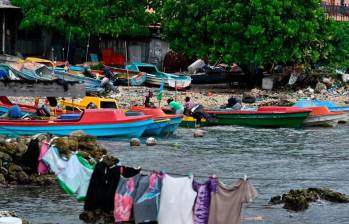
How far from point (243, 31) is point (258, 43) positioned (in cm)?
117

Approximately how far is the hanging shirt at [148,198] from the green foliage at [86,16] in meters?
40.5

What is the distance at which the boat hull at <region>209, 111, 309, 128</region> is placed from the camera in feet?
140

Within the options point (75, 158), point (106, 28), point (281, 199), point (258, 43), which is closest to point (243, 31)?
point (258, 43)

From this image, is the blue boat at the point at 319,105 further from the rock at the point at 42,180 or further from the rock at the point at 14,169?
the rock at the point at 14,169

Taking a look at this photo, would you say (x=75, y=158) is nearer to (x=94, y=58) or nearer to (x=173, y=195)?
(x=173, y=195)

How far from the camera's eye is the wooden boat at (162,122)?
37.7 m

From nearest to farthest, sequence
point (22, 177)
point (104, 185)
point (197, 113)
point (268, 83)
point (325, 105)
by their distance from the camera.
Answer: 1. point (104, 185)
2. point (22, 177)
3. point (197, 113)
4. point (325, 105)
5. point (268, 83)

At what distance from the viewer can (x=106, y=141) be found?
117 feet

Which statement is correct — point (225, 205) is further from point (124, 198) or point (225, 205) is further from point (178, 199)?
point (124, 198)

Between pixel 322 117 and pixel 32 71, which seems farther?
pixel 32 71

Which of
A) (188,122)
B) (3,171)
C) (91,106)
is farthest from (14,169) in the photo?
(188,122)

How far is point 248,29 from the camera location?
52.7 metres

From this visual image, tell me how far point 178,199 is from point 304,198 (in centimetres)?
649

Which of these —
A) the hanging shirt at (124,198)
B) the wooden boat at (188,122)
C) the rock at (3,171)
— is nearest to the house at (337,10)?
the wooden boat at (188,122)
